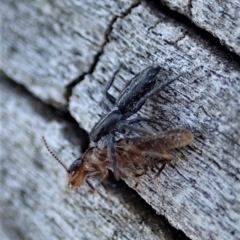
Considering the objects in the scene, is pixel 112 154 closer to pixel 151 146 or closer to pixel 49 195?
pixel 151 146

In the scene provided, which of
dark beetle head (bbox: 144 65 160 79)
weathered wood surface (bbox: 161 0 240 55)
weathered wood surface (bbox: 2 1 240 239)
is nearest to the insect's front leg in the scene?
weathered wood surface (bbox: 2 1 240 239)

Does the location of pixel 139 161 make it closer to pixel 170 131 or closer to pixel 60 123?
pixel 170 131

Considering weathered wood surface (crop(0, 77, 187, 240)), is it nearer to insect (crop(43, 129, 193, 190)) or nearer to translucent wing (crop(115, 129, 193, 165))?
insect (crop(43, 129, 193, 190))

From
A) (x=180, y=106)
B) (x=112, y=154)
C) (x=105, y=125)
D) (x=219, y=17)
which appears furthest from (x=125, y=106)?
(x=219, y=17)

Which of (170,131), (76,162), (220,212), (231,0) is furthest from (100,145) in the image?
(231,0)

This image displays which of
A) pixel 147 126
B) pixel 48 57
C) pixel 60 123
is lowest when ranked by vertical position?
pixel 60 123

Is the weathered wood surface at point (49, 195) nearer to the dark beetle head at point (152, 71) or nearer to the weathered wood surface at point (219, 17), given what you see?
the dark beetle head at point (152, 71)

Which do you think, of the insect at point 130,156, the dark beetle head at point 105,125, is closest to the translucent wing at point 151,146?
the insect at point 130,156
